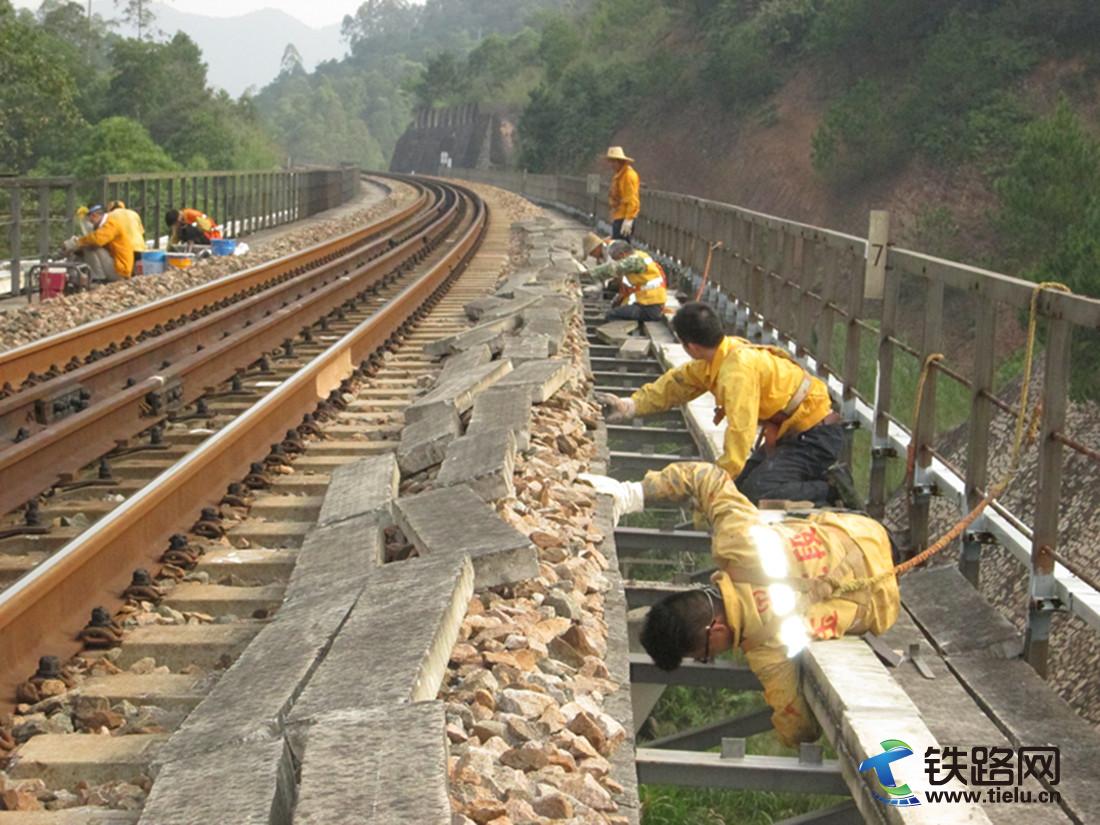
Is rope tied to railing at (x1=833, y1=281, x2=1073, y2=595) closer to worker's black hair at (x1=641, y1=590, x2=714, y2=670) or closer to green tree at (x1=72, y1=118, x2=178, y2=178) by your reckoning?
worker's black hair at (x1=641, y1=590, x2=714, y2=670)

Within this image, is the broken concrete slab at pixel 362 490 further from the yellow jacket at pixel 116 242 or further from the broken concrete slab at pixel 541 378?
the yellow jacket at pixel 116 242

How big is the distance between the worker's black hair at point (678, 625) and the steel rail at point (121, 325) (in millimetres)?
5939

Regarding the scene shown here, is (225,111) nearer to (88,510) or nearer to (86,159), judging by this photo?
(86,159)

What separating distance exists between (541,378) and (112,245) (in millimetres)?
10662

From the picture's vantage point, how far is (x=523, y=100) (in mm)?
116938

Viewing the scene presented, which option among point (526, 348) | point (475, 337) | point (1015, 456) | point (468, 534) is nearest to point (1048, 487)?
point (1015, 456)

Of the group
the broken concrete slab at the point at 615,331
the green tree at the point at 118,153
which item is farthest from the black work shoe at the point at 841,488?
the green tree at the point at 118,153

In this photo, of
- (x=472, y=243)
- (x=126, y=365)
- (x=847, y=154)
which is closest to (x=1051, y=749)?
(x=126, y=365)

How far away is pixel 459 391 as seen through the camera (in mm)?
8625

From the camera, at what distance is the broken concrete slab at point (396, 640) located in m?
3.83

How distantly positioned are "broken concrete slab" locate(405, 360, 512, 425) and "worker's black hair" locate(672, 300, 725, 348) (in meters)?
1.48

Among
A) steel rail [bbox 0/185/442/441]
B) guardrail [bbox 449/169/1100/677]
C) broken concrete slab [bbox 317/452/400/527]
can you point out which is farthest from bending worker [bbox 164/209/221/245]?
broken concrete slab [bbox 317/452/400/527]

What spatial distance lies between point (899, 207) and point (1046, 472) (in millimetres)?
46591

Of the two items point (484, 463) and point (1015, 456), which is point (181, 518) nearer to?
point (484, 463)
